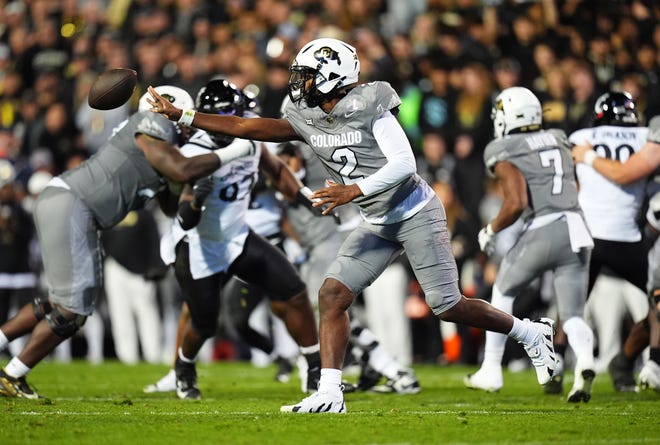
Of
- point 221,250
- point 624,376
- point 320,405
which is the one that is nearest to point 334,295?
point 320,405

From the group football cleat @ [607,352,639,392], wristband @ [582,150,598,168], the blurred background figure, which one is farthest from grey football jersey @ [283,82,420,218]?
the blurred background figure

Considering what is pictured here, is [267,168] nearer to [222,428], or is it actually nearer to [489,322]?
[489,322]

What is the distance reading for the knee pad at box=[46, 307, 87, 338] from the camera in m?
7.44

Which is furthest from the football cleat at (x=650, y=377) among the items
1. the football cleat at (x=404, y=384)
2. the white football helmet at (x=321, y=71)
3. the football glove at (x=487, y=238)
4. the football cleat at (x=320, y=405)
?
the white football helmet at (x=321, y=71)

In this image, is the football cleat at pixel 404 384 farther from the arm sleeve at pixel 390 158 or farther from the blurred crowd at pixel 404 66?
the blurred crowd at pixel 404 66

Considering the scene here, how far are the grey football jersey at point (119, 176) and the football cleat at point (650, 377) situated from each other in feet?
11.5

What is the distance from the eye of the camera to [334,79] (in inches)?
256

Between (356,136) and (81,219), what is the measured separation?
6.89ft

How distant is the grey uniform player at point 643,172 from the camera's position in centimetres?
802

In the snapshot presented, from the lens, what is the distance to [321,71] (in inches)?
255

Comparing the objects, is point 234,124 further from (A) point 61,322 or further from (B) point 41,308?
(B) point 41,308

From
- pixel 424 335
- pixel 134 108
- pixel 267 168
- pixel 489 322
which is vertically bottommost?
pixel 424 335

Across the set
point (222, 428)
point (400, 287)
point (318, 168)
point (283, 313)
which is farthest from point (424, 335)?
point (222, 428)

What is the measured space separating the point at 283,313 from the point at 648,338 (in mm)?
2664
